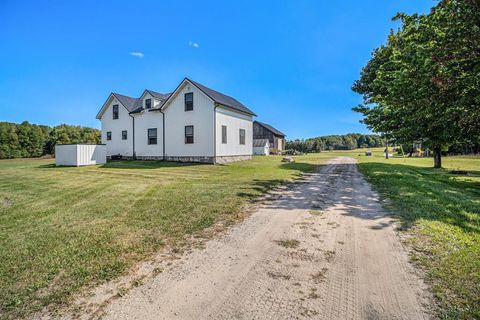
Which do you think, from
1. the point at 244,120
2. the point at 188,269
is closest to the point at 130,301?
the point at 188,269

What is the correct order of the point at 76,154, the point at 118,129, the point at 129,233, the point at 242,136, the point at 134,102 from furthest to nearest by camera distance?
1. the point at 134,102
2. the point at 118,129
3. the point at 242,136
4. the point at 76,154
5. the point at 129,233

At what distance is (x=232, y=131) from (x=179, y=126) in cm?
476

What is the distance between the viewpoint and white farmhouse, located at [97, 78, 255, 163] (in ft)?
64.1

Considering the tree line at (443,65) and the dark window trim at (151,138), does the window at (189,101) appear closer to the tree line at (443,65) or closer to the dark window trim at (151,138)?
the dark window trim at (151,138)

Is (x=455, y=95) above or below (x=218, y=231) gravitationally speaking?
above

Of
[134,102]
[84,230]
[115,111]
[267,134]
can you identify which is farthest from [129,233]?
[267,134]

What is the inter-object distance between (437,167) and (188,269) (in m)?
22.2

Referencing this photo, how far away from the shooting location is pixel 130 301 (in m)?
2.53

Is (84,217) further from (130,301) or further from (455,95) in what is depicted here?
(455,95)

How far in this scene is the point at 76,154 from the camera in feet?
60.8

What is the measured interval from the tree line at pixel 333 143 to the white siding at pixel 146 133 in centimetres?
5257

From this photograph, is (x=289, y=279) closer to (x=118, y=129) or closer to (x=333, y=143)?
(x=118, y=129)

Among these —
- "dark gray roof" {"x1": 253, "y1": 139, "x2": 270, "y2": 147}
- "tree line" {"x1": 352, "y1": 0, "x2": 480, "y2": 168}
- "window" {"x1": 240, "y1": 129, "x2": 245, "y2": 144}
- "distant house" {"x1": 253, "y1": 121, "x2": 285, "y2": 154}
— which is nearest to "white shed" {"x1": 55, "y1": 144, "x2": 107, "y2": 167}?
"window" {"x1": 240, "y1": 129, "x2": 245, "y2": 144}

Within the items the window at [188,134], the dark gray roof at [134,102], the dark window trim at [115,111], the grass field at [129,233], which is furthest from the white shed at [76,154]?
the grass field at [129,233]
